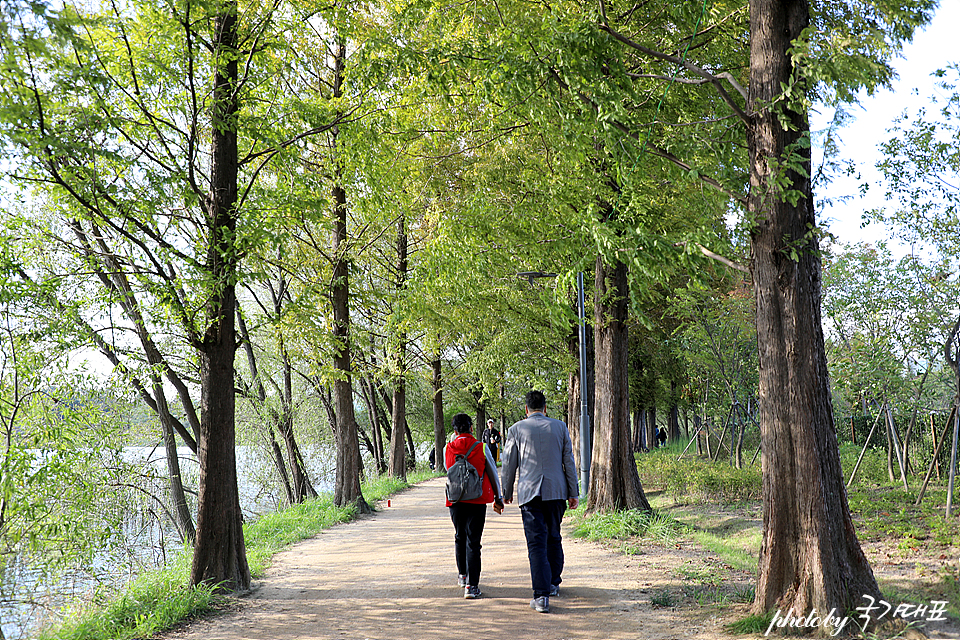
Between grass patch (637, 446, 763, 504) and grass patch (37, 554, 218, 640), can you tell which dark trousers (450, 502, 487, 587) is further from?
grass patch (637, 446, 763, 504)

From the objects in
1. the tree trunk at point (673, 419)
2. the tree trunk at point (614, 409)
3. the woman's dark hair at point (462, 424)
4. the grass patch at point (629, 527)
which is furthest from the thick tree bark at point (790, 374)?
the tree trunk at point (673, 419)

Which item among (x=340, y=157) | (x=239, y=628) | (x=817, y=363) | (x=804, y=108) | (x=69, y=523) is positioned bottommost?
(x=239, y=628)

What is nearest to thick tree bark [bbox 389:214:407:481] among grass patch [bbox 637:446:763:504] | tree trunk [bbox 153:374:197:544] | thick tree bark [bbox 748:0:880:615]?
tree trunk [bbox 153:374:197:544]

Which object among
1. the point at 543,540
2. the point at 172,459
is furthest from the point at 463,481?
the point at 172,459

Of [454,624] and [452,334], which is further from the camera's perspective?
[452,334]

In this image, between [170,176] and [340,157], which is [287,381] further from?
[170,176]

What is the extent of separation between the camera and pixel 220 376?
8000mm

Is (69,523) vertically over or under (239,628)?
over

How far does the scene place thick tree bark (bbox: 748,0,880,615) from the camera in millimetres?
5570

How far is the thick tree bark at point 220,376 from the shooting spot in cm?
770

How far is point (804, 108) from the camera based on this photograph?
5.60 m

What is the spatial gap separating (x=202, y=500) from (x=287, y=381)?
16.1 meters

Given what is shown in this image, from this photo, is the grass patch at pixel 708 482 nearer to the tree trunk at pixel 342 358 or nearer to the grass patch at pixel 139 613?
the tree trunk at pixel 342 358

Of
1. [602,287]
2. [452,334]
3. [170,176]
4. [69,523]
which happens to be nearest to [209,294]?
[170,176]
